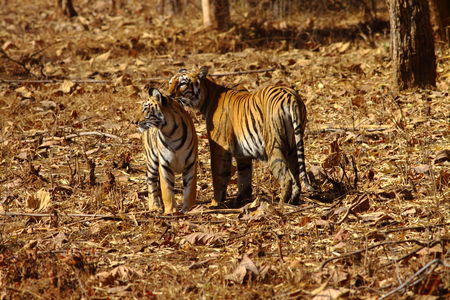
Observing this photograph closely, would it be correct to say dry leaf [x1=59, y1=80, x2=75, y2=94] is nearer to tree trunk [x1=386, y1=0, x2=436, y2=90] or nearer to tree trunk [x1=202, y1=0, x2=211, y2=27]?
tree trunk [x1=202, y1=0, x2=211, y2=27]

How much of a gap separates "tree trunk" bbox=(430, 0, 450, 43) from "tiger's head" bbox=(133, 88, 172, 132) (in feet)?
19.6

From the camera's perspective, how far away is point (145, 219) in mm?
4328

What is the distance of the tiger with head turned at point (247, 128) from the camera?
14.1ft

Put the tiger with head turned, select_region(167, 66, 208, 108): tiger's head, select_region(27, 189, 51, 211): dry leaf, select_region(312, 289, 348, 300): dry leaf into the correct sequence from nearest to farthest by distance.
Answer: select_region(312, 289, 348, 300): dry leaf < the tiger with head turned < select_region(27, 189, 51, 211): dry leaf < select_region(167, 66, 208, 108): tiger's head

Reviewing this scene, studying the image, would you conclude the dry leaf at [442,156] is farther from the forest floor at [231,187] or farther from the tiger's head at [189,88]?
the tiger's head at [189,88]

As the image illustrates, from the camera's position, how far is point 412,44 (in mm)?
7012

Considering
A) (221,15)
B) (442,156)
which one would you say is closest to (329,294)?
(442,156)

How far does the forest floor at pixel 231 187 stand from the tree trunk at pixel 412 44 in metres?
0.23

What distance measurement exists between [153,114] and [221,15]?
7.49m

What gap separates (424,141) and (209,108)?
251cm

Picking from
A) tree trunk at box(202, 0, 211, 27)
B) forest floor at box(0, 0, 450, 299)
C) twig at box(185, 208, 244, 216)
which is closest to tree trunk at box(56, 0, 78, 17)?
forest floor at box(0, 0, 450, 299)

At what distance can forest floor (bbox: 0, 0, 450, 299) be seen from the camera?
3.16 meters

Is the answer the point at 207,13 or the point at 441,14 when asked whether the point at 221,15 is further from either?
the point at 441,14

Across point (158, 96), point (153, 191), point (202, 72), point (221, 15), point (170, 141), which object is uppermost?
point (221, 15)
